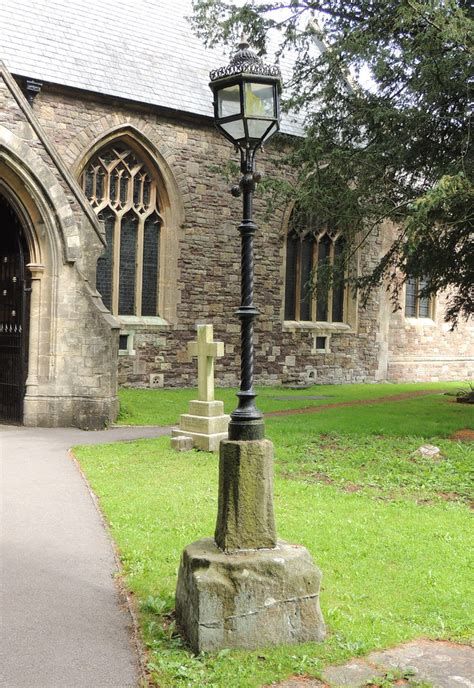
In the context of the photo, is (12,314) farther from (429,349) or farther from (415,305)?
(429,349)

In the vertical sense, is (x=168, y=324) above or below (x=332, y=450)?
above

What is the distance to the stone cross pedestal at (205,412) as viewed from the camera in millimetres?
9938

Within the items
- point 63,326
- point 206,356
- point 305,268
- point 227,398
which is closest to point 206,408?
point 206,356

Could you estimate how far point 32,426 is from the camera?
1191cm

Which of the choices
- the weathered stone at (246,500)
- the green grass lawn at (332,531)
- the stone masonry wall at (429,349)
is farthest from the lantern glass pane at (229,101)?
the stone masonry wall at (429,349)

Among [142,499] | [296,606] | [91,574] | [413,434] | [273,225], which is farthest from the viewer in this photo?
[273,225]

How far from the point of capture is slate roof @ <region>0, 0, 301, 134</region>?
16.4m

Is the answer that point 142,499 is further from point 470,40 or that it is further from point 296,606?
point 470,40

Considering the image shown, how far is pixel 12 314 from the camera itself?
12.6 m

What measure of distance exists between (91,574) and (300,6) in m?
11.9

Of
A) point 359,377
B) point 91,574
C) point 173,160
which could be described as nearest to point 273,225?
point 173,160

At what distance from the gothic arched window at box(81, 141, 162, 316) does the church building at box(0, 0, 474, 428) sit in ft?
0.13

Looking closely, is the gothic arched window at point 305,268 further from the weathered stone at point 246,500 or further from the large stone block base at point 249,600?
the large stone block base at point 249,600

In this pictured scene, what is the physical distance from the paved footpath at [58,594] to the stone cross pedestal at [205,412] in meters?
2.34
